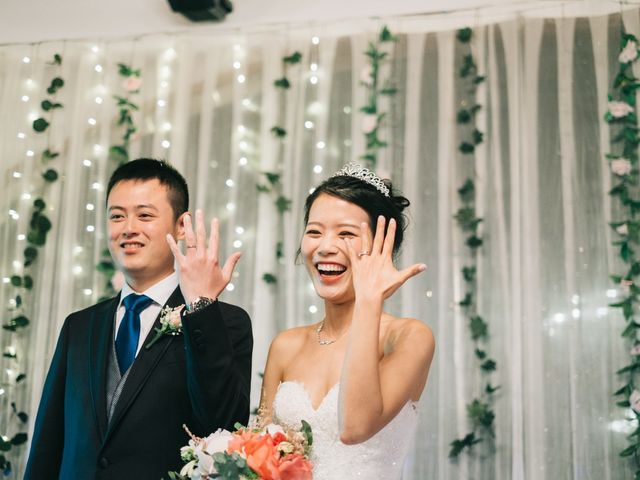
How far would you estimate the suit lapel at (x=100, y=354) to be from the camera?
202 cm

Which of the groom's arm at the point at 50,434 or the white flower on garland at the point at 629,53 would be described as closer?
the groom's arm at the point at 50,434

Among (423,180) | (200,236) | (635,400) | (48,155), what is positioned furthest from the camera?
(48,155)

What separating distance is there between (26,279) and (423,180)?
2415mm

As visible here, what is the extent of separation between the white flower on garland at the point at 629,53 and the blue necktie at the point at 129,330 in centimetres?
299

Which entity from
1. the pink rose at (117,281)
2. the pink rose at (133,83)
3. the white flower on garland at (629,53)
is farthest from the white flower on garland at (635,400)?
the pink rose at (133,83)

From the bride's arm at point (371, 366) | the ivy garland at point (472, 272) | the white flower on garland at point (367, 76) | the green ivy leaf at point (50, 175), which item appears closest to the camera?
the bride's arm at point (371, 366)

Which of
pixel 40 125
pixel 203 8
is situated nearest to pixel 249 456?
pixel 203 8

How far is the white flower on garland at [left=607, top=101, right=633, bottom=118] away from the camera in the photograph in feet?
13.0

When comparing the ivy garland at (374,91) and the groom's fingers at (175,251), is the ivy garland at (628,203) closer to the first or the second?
the ivy garland at (374,91)

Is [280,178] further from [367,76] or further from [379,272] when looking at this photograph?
[379,272]

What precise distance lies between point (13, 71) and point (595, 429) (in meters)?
4.02

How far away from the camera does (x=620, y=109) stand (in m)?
3.96

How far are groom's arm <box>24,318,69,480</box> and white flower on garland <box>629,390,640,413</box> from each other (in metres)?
2.73

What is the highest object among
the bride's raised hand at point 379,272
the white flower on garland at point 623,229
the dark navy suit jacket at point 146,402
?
the white flower on garland at point 623,229
